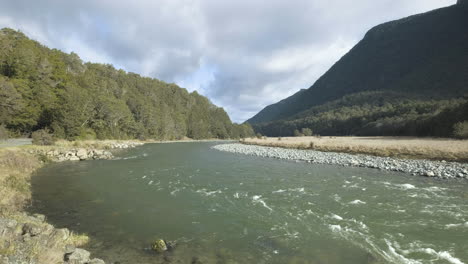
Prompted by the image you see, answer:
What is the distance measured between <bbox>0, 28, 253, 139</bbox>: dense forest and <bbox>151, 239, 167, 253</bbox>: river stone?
4503 centimetres

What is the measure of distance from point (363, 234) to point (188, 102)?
165608 millimetres

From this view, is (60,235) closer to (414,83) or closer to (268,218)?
(268,218)

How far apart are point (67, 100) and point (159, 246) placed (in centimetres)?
5032

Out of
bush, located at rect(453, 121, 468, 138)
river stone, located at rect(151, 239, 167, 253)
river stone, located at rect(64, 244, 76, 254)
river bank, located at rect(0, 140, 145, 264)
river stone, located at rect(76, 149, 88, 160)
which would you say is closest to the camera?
river bank, located at rect(0, 140, 145, 264)

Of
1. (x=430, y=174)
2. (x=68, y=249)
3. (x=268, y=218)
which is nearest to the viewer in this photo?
(x=68, y=249)

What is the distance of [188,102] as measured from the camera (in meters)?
166

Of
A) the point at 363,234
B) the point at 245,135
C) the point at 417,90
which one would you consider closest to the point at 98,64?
the point at 245,135

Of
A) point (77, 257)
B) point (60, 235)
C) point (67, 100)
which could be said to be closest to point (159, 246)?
point (77, 257)

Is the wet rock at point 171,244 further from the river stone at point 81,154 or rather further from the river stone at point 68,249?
the river stone at point 81,154

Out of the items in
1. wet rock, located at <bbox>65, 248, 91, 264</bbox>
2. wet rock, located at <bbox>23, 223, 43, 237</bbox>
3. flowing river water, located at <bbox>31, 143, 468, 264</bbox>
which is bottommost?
flowing river water, located at <bbox>31, 143, 468, 264</bbox>

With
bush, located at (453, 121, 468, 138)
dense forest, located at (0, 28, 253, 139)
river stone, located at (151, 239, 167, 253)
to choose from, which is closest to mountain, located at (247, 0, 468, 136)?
bush, located at (453, 121, 468, 138)

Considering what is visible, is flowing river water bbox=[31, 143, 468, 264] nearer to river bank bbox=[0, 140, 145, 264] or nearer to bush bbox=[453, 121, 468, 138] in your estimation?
river bank bbox=[0, 140, 145, 264]

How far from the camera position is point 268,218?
9188mm

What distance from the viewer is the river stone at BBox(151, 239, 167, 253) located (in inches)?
258
